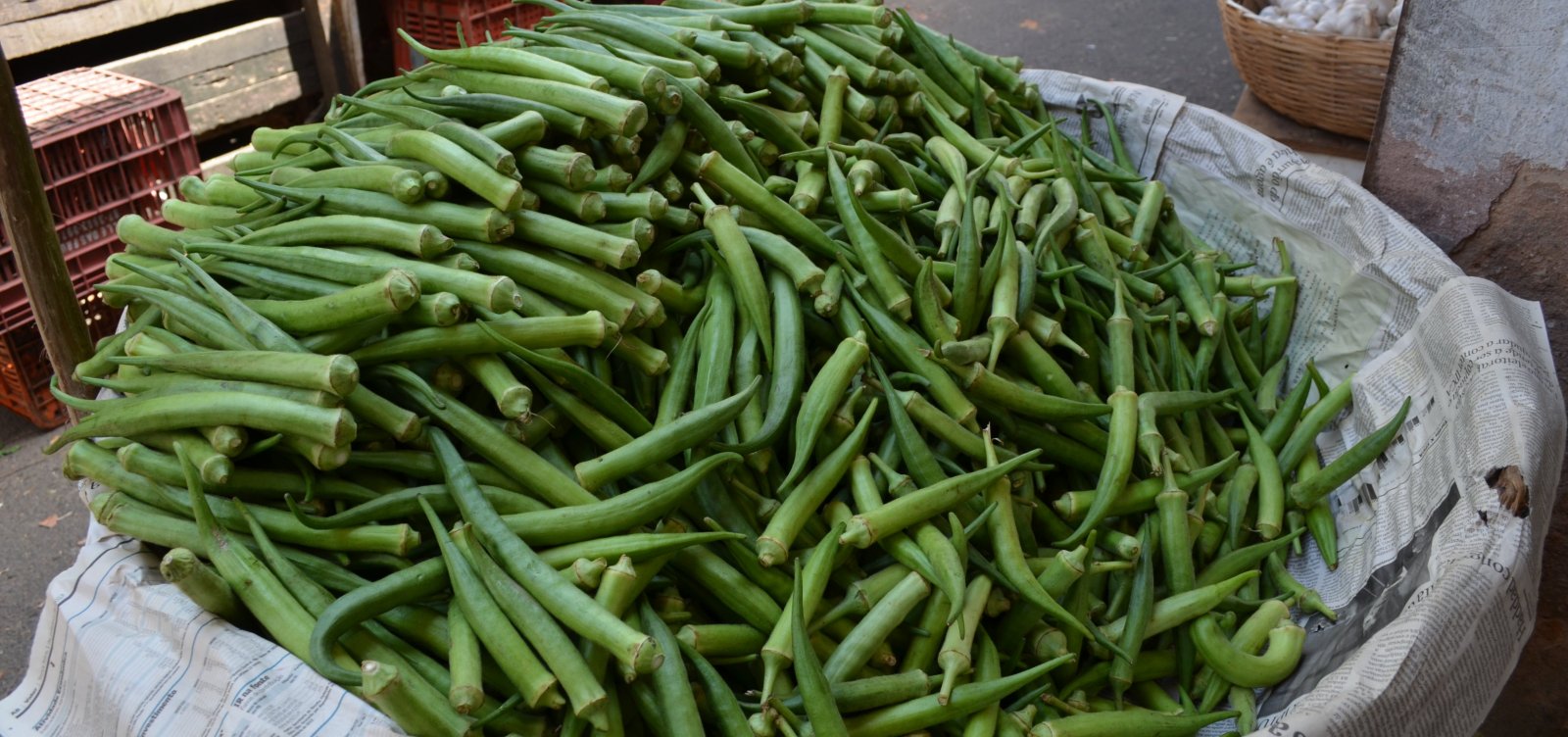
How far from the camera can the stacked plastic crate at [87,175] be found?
11.9ft

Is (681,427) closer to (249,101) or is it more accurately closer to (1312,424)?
(1312,424)

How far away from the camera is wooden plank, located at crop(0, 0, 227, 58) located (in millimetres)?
4199

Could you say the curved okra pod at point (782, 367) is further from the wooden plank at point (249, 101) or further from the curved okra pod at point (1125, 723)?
the wooden plank at point (249, 101)

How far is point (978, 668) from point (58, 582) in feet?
5.06

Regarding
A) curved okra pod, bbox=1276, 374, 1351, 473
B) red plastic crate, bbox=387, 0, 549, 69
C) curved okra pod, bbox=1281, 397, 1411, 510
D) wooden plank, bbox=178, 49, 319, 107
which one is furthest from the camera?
red plastic crate, bbox=387, 0, 549, 69

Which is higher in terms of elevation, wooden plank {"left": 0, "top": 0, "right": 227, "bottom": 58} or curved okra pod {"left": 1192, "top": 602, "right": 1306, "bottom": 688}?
wooden plank {"left": 0, "top": 0, "right": 227, "bottom": 58}

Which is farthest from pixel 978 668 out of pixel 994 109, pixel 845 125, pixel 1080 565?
pixel 994 109

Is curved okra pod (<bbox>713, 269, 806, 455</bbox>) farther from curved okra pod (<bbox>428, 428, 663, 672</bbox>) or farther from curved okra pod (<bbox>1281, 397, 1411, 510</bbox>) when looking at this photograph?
curved okra pod (<bbox>1281, 397, 1411, 510</bbox>)

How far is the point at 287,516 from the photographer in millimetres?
1766

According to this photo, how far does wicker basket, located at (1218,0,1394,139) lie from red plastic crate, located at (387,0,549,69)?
10.1ft

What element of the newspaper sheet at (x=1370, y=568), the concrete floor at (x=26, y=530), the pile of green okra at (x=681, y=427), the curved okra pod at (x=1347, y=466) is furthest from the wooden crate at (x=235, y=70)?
the curved okra pod at (x=1347, y=466)

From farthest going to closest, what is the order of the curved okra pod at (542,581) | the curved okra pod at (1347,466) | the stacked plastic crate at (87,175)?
the stacked plastic crate at (87,175)
the curved okra pod at (1347,466)
the curved okra pod at (542,581)

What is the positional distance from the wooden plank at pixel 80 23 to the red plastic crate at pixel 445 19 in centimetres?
88

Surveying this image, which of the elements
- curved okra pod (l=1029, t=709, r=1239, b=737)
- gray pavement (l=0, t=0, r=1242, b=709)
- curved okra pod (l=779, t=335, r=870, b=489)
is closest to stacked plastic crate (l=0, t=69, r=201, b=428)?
gray pavement (l=0, t=0, r=1242, b=709)
